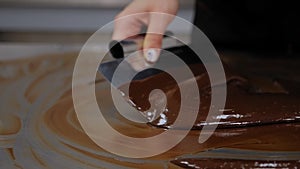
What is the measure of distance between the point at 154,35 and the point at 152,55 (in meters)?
0.07

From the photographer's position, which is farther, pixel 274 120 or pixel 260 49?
pixel 260 49

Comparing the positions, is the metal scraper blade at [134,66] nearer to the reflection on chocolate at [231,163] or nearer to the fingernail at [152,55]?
the fingernail at [152,55]

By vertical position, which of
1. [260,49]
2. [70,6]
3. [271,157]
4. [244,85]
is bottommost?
[271,157]

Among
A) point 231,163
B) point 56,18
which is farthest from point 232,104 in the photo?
point 56,18

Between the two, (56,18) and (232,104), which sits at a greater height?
(56,18)

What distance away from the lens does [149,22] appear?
116 centimetres

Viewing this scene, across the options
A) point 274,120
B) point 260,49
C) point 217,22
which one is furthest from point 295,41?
point 274,120

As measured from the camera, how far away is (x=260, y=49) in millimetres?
1441

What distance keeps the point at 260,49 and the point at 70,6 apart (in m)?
1.23

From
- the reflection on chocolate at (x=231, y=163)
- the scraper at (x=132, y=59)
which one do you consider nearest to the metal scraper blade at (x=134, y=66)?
the scraper at (x=132, y=59)

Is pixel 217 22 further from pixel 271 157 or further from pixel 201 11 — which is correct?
pixel 271 157

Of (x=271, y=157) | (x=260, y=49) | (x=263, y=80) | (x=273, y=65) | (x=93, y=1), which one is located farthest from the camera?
(x=93, y=1)

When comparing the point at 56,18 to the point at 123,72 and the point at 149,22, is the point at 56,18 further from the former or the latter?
the point at 123,72

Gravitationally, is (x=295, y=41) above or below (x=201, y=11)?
below
